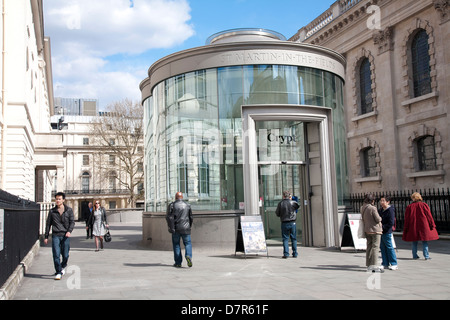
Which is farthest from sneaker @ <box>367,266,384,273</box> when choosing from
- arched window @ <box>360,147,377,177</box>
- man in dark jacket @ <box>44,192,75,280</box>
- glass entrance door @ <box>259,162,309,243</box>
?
arched window @ <box>360,147,377,177</box>

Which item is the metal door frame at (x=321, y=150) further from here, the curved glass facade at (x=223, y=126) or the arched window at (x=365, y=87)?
the arched window at (x=365, y=87)

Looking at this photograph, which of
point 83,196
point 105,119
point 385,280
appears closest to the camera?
point 385,280

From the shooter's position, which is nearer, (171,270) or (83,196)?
(171,270)

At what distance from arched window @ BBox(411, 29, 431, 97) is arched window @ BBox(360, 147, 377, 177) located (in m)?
5.09

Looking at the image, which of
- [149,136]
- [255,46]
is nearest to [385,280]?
[255,46]

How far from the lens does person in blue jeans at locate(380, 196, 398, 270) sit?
31.6 feet

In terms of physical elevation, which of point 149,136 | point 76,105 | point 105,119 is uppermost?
point 76,105

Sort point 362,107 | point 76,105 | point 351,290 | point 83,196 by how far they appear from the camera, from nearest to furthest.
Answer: point 351,290 → point 362,107 → point 83,196 → point 76,105

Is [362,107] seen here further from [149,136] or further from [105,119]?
[105,119]

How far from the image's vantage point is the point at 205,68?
13555mm

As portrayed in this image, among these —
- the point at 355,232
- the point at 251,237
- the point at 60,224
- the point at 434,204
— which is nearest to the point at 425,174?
the point at 434,204

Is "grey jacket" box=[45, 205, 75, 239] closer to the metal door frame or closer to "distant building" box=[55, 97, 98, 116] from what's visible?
the metal door frame

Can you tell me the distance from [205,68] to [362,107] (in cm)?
1876

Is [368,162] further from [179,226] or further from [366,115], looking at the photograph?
[179,226]
